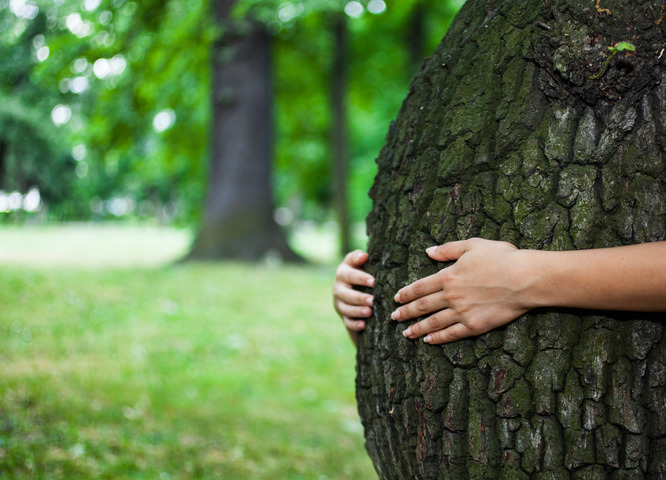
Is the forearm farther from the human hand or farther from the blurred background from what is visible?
the blurred background

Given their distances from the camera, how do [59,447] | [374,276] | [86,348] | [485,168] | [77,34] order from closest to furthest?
[485,168]
[374,276]
[59,447]
[86,348]
[77,34]

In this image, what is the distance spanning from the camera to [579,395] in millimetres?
1478

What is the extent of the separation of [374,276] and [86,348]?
460 centimetres

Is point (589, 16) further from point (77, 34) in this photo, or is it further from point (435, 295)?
point (77, 34)

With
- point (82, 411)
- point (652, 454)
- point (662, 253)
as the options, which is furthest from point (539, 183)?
point (82, 411)

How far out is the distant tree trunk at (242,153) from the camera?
440 inches

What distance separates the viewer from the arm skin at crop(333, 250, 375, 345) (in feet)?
6.12

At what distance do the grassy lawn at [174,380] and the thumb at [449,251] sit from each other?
236 cm

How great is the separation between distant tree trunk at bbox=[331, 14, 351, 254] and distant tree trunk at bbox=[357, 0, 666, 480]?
13192 mm

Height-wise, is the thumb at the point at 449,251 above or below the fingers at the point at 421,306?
above

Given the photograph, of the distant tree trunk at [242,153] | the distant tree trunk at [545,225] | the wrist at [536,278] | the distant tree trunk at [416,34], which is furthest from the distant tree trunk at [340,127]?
the wrist at [536,278]

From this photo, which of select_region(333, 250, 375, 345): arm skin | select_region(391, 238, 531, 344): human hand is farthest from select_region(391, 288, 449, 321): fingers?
select_region(333, 250, 375, 345): arm skin

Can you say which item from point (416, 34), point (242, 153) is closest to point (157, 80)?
point (242, 153)

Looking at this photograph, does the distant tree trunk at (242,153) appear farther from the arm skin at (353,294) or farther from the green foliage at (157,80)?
the arm skin at (353,294)
